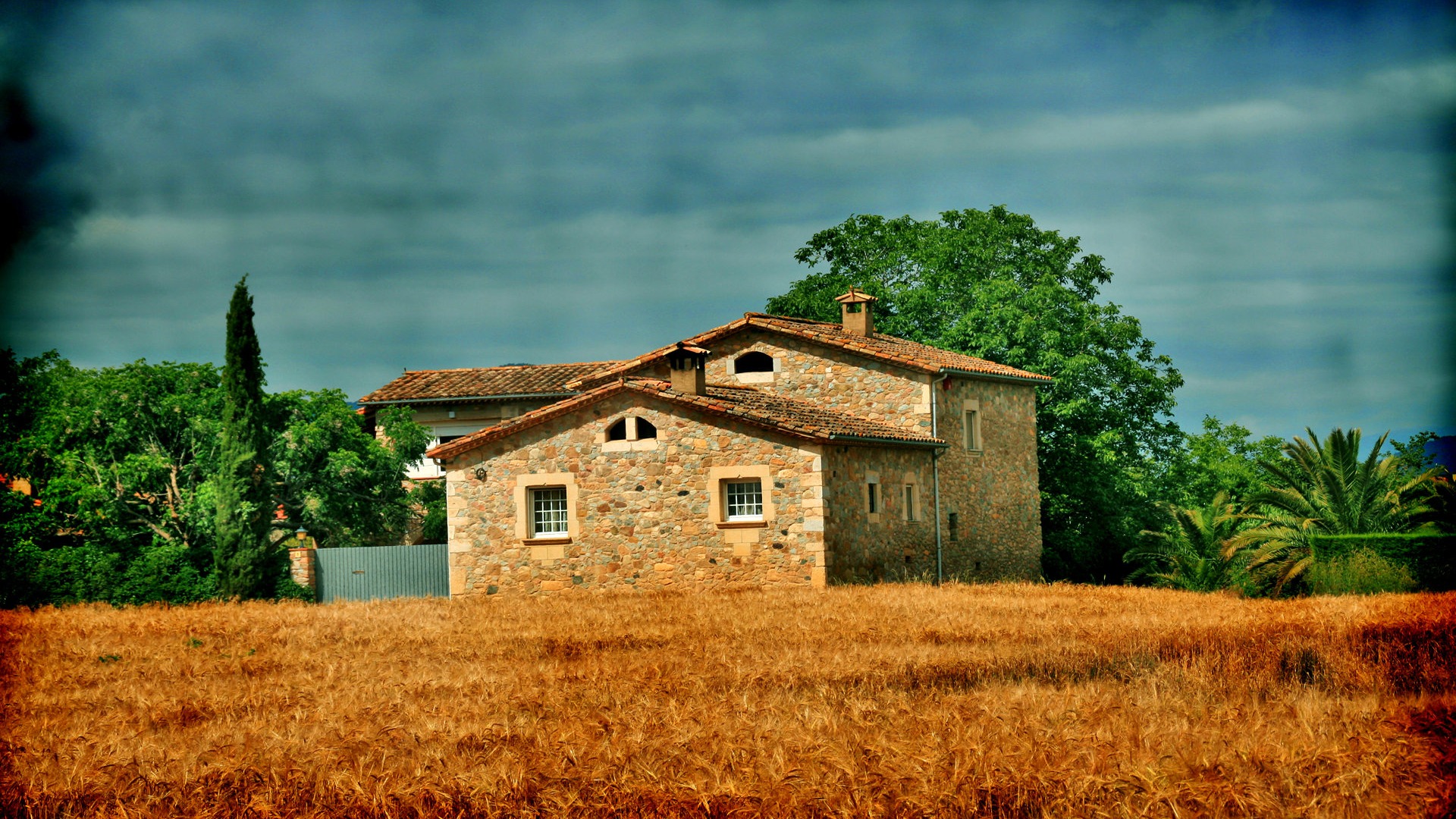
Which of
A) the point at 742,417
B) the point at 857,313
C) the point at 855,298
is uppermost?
the point at 855,298

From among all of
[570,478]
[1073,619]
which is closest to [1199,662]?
[1073,619]

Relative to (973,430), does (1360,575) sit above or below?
below

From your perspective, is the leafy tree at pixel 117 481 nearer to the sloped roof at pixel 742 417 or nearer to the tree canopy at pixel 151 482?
the tree canopy at pixel 151 482

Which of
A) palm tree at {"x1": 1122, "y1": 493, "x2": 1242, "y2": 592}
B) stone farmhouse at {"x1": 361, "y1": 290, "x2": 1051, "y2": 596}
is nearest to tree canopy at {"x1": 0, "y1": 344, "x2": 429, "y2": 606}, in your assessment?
stone farmhouse at {"x1": 361, "y1": 290, "x2": 1051, "y2": 596}

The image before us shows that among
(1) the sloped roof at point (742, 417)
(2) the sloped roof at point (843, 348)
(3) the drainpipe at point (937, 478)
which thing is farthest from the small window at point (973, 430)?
(1) the sloped roof at point (742, 417)

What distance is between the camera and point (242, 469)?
28203 millimetres

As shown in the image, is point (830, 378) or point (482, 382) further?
point (482, 382)

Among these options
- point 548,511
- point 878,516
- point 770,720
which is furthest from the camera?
point 878,516

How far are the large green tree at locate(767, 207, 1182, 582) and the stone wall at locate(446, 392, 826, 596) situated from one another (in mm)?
15217

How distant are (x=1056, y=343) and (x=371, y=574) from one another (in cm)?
2179

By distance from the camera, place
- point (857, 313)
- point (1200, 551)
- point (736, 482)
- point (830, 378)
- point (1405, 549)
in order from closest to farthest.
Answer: point (1405, 549)
point (736, 482)
point (830, 378)
point (1200, 551)
point (857, 313)

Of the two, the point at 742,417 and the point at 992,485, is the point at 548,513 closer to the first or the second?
the point at 742,417

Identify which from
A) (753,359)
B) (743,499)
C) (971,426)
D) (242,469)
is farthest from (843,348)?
(242,469)

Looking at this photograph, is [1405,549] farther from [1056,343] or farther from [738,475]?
[1056,343]
